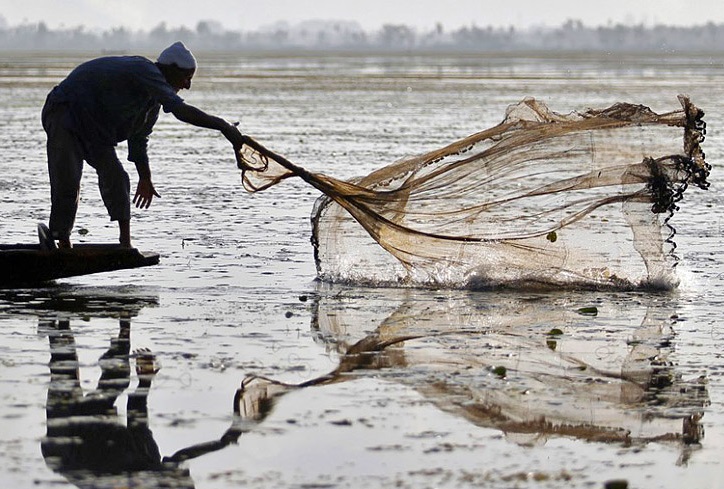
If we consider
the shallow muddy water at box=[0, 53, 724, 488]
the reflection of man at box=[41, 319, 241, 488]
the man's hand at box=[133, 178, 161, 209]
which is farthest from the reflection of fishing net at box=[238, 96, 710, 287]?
the reflection of man at box=[41, 319, 241, 488]

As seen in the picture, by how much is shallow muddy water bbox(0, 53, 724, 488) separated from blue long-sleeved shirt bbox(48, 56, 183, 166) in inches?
44.0

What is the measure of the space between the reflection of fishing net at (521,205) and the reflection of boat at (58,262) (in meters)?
1.07

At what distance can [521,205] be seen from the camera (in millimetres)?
10492

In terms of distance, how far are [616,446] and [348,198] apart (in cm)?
445

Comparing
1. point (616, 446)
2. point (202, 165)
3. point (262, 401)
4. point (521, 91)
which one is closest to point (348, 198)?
point (262, 401)

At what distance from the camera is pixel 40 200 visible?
620 inches

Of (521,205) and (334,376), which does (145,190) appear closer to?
(521,205)

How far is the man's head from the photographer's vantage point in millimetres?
10086

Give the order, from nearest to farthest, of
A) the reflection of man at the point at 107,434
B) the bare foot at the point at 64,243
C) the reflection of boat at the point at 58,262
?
1. the reflection of man at the point at 107,434
2. the reflection of boat at the point at 58,262
3. the bare foot at the point at 64,243

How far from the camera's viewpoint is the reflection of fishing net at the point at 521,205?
414 inches

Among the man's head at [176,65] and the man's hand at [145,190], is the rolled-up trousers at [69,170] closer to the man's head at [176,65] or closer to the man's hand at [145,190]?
the man's hand at [145,190]

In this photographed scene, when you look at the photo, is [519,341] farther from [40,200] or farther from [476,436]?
[40,200]

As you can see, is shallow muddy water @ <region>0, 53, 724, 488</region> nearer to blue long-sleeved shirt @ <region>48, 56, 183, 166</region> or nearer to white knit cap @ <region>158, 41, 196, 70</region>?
blue long-sleeved shirt @ <region>48, 56, 183, 166</region>

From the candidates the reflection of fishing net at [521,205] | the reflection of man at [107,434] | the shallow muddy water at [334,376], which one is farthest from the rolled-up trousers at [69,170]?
the reflection of man at [107,434]
